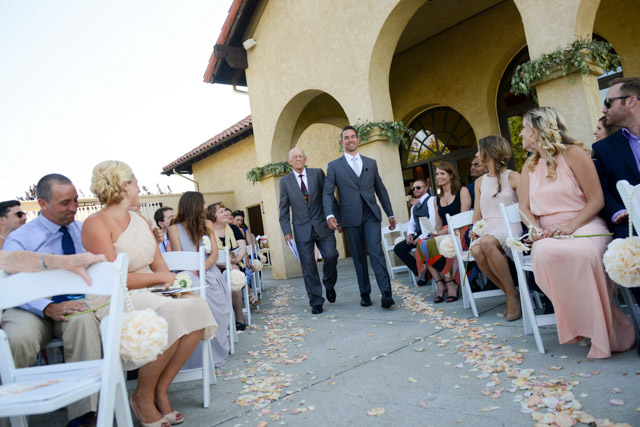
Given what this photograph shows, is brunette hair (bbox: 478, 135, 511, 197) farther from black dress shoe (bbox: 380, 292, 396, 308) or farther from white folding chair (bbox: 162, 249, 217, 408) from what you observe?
white folding chair (bbox: 162, 249, 217, 408)

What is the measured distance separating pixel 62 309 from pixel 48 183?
0.84 metres

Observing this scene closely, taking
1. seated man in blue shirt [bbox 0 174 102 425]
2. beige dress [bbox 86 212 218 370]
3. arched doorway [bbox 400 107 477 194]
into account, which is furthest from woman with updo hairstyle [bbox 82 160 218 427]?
arched doorway [bbox 400 107 477 194]

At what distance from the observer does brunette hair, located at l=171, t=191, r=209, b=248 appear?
4516 millimetres

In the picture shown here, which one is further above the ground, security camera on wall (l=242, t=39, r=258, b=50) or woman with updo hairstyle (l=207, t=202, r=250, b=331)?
security camera on wall (l=242, t=39, r=258, b=50)

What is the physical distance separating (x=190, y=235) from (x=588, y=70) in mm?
4874

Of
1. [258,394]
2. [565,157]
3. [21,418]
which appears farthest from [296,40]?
[21,418]

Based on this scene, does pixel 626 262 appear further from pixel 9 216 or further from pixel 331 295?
pixel 9 216

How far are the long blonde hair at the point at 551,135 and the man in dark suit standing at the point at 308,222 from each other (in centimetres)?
297

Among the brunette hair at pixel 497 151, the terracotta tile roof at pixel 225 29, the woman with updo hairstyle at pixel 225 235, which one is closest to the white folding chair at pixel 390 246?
the woman with updo hairstyle at pixel 225 235

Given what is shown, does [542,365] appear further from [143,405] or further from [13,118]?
[13,118]

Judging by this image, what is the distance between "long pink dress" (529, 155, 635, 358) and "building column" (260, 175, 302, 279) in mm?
7895

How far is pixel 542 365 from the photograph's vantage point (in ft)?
9.07

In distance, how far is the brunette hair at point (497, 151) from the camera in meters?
4.25

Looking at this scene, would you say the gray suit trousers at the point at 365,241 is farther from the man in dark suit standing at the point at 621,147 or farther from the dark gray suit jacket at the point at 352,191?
the man in dark suit standing at the point at 621,147
